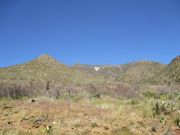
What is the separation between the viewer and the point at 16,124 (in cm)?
1271

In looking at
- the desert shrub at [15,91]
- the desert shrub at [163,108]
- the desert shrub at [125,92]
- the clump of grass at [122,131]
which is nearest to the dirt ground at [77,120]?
the clump of grass at [122,131]

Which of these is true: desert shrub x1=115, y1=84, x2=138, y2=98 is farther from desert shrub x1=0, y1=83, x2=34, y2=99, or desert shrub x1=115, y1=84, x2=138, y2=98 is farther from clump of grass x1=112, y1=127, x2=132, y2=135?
clump of grass x1=112, y1=127, x2=132, y2=135

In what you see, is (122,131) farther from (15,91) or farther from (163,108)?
(15,91)

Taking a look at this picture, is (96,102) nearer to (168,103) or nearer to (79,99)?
(79,99)

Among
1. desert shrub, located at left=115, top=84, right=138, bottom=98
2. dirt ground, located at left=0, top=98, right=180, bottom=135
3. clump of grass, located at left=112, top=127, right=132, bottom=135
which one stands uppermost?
desert shrub, located at left=115, top=84, right=138, bottom=98

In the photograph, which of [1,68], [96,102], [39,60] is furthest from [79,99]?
[39,60]

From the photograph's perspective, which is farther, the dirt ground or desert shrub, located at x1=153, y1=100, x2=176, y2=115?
desert shrub, located at x1=153, y1=100, x2=176, y2=115

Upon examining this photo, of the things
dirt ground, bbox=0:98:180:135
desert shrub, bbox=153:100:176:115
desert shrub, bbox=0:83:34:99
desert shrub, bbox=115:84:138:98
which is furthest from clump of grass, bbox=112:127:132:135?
desert shrub, bbox=115:84:138:98

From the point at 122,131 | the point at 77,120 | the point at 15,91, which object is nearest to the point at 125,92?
the point at 15,91

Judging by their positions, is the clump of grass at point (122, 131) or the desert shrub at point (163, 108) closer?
the clump of grass at point (122, 131)

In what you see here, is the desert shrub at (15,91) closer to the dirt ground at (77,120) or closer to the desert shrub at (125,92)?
the dirt ground at (77,120)

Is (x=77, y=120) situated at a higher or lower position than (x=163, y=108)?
lower

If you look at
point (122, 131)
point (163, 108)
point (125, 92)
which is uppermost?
point (125, 92)

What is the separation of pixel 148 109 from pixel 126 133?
272cm
